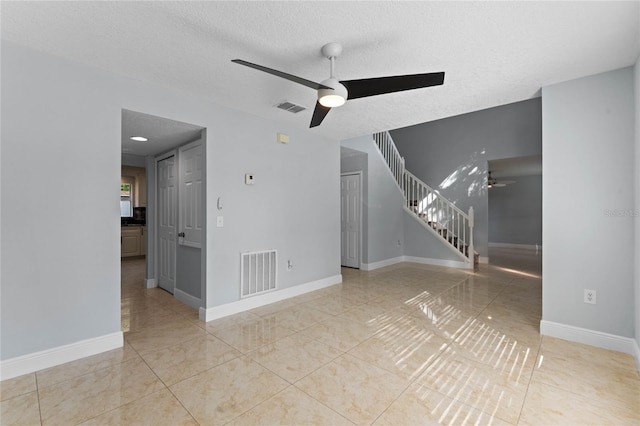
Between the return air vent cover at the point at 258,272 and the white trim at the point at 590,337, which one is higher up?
the return air vent cover at the point at 258,272

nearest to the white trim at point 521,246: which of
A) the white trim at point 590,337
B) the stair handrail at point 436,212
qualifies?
the stair handrail at point 436,212

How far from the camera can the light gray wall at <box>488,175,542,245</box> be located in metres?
9.70

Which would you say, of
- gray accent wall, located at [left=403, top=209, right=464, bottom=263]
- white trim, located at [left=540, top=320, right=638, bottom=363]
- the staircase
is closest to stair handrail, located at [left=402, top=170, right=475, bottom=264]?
the staircase

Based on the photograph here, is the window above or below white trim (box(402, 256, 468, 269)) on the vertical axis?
above

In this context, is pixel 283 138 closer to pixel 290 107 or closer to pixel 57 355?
pixel 290 107

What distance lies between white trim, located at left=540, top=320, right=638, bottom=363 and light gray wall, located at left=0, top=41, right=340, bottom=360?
3.50 metres

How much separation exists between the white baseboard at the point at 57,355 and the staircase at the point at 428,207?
575 centimetres

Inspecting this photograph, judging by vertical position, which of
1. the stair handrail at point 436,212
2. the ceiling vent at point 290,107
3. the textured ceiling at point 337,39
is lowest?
the stair handrail at point 436,212

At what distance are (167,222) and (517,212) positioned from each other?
36.0 feet

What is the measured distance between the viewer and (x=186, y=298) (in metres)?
3.85

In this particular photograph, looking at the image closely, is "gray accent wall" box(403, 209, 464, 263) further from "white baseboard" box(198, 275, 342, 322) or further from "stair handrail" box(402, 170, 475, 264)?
"white baseboard" box(198, 275, 342, 322)

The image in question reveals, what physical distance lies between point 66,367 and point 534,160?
30.3 feet

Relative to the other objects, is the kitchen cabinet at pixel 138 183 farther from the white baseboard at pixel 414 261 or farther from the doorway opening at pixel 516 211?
the doorway opening at pixel 516 211

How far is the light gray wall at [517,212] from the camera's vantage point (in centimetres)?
970
